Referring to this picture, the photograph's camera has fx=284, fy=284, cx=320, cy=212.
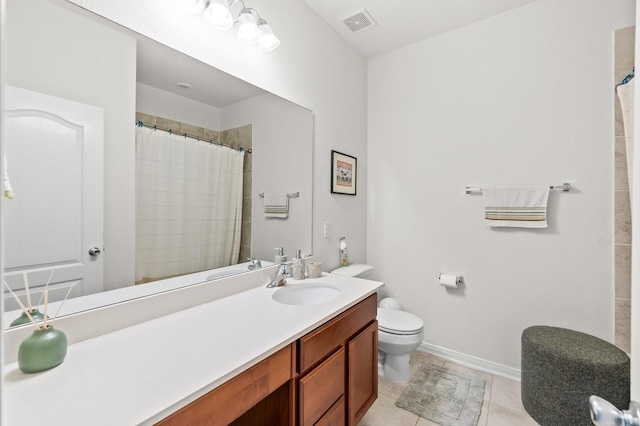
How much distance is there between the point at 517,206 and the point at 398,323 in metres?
1.17

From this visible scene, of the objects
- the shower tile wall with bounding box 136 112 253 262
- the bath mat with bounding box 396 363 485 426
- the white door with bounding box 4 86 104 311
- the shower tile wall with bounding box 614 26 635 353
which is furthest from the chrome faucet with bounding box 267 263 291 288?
the shower tile wall with bounding box 614 26 635 353

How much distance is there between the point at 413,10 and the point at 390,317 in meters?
2.23

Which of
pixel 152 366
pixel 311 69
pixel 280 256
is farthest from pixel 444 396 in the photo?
pixel 311 69

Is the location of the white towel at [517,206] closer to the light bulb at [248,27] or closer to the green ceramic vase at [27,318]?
the light bulb at [248,27]

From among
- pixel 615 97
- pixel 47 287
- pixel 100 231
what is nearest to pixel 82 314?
pixel 47 287

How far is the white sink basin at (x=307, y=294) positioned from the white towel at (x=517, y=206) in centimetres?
132

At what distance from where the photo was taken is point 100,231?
1027mm

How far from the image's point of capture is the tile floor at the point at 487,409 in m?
1.65

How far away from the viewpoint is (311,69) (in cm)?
203

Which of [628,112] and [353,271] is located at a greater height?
[628,112]

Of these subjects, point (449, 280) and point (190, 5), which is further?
point (449, 280)

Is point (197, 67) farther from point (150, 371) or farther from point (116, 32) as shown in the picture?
point (150, 371)

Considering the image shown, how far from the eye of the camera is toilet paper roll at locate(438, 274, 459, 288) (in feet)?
7.20

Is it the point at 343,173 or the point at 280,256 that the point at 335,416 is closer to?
the point at 280,256
